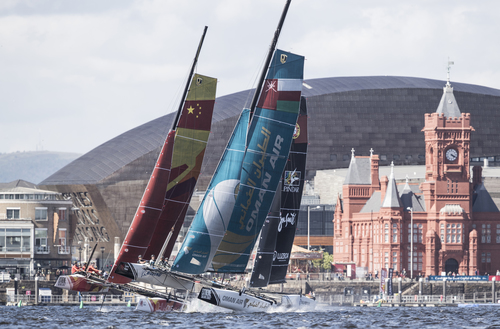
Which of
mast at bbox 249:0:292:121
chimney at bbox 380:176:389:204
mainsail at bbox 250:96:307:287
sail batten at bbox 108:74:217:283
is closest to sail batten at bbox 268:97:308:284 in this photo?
mainsail at bbox 250:96:307:287

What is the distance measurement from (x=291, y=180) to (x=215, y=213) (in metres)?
7.08

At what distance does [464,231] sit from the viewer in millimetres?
125500

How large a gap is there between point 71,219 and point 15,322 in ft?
220

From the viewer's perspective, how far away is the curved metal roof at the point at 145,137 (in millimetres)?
172750

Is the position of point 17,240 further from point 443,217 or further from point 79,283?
point 443,217

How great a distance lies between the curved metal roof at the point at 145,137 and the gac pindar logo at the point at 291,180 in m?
115

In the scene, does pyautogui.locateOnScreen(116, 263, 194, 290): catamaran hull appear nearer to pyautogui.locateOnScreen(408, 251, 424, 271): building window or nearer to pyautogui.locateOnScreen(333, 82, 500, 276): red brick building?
pyautogui.locateOnScreen(333, 82, 500, 276): red brick building

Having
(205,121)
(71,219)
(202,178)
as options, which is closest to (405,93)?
(202,178)

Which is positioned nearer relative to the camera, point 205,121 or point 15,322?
point 15,322

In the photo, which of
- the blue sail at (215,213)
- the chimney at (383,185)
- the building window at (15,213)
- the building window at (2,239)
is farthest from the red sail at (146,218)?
the chimney at (383,185)

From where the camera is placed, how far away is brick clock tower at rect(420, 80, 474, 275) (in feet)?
409

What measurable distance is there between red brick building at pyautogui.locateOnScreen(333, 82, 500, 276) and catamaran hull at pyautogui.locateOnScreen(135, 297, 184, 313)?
69.7m

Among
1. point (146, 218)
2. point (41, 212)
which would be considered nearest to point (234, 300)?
point (146, 218)

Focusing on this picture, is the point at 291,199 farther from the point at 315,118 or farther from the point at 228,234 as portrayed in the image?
the point at 315,118
